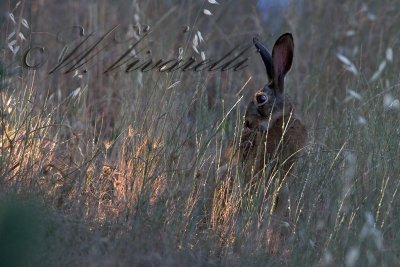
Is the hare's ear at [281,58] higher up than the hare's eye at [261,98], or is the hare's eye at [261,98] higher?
the hare's ear at [281,58]

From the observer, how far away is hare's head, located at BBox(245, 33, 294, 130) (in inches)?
257

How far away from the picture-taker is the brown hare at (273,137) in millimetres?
6219

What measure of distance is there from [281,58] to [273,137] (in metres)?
0.58

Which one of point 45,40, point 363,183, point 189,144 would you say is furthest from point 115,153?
point 45,40

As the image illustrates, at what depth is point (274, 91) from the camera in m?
6.65

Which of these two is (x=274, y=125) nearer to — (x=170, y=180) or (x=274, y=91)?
(x=274, y=91)

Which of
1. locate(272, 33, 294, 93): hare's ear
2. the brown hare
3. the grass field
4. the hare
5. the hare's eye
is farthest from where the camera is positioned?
locate(272, 33, 294, 93): hare's ear

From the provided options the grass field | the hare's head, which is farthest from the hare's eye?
the grass field

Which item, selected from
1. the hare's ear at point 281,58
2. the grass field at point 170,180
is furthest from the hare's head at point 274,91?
the grass field at point 170,180

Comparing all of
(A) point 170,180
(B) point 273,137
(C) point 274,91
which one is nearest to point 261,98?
(C) point 274,91

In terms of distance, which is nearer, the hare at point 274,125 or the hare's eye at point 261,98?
the hare at point 274,125

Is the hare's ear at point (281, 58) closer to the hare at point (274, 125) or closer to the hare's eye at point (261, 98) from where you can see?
the hare at point (274, 125)

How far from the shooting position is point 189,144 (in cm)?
696

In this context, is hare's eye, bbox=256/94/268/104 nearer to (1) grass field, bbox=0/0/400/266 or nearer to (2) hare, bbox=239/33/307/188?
(2) hare, bbox=239/33/307/188
